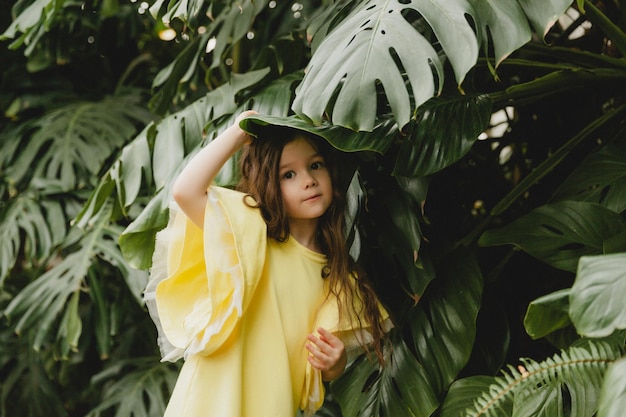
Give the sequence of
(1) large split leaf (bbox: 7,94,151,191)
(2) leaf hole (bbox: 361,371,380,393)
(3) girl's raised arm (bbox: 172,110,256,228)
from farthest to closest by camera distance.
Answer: (1) large split leaf (bbox: 7,94,151,191)
(2) leaf hole (bbox: 361,371,380,393)
(3) girl's raised arm (bbox: 172,110,256,228)

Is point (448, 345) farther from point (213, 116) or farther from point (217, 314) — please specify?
→ point (213, 116)

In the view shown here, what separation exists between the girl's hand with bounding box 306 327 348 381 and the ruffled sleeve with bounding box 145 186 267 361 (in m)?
0.12

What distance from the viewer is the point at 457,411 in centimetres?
134

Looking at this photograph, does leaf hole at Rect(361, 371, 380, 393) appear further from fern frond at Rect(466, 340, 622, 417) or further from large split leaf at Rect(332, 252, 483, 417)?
fern frond at Rect(466, 340, 622, 417)

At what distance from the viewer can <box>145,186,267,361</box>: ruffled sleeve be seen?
1.11m

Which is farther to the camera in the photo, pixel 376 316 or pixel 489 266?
pixel 489 266

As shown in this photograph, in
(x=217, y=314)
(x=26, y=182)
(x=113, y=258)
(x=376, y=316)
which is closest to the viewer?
(x=217, y=314)

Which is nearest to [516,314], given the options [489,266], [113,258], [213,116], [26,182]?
[489,266]

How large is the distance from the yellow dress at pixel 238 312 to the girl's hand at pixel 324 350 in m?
0.03

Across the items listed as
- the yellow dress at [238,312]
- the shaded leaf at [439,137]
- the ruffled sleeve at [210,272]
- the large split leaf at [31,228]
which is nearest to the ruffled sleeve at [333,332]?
the yellow dress at [238,312]

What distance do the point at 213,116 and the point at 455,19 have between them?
730 millimetres

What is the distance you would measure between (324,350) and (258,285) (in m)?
0.14

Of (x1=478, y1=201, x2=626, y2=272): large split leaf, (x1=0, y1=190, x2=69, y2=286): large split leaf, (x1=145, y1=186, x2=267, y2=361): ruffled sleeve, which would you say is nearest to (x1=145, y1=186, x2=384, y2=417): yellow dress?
(x1=145, y1=186, x2=267, y2=361): ruffled sleeve

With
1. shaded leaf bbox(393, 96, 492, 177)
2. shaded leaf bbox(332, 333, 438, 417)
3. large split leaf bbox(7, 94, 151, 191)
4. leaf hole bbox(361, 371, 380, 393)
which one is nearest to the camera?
shaded leaf bbox(393, 96, 492, 177)
